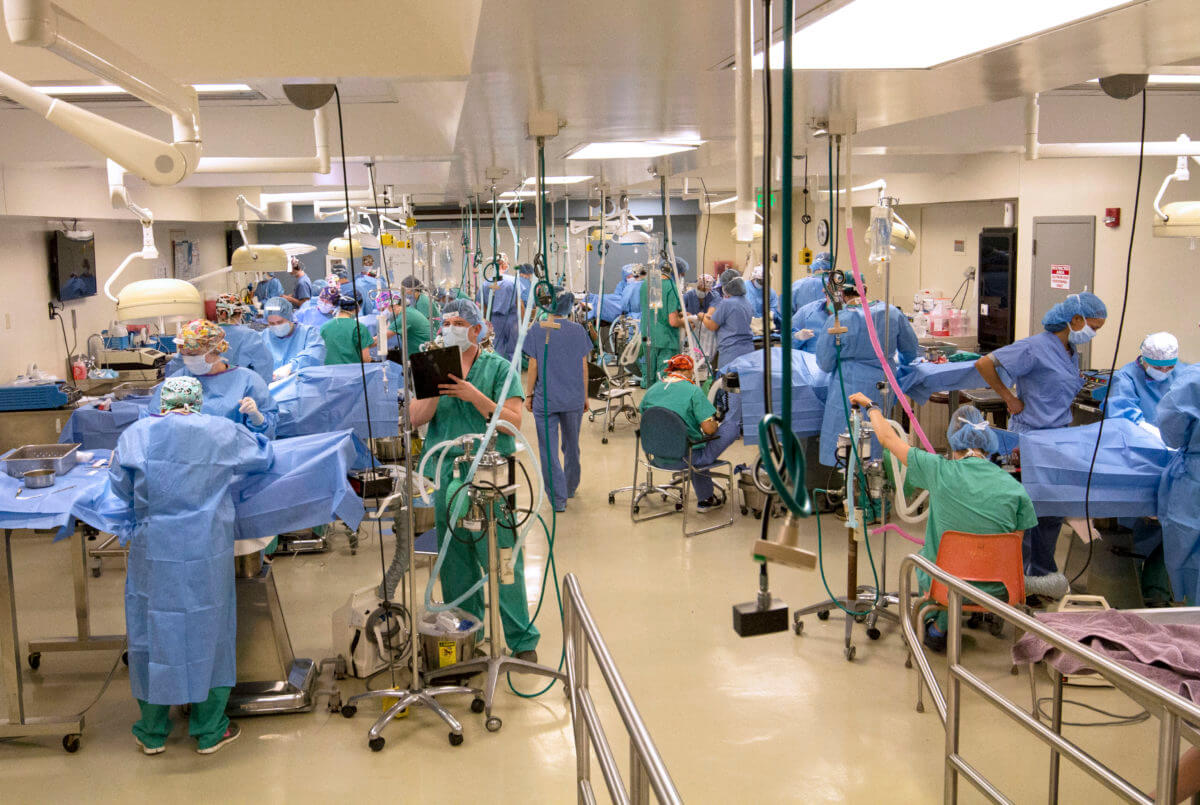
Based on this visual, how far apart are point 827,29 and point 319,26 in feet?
4.45

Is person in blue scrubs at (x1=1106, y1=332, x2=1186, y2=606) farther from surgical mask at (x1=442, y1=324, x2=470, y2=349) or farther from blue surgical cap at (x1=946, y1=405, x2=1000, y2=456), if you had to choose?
surgical mask at (x1=442, y1=324, x2=470, y2=349)

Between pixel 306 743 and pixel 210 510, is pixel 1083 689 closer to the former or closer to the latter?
pixel 306 743

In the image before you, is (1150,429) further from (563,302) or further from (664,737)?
(563,302)

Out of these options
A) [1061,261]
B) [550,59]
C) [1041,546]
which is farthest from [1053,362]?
[550,59]

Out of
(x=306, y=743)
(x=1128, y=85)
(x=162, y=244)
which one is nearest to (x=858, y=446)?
(x=1128, y=85)

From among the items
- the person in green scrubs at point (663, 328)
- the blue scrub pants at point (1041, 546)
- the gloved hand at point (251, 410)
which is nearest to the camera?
the blue scrub pants at point (1041, 546)

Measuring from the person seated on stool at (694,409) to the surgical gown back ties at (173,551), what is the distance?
2.96m

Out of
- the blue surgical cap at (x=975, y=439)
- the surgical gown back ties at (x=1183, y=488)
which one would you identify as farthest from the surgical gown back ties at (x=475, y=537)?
the surgical gown back ties at (x=1183, y=488)

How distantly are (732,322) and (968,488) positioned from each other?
5.16 metres

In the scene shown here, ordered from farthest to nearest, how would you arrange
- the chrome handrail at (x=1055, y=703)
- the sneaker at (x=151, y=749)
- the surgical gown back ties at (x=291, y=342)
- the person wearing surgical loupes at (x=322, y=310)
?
the person wearing surgical loupes at (x=322, y=310)
the surgical gown back ties at (x=291, y=342)
the sneaker at (x=151, y=749)
the chrome handrail at (x=1055, y=703)

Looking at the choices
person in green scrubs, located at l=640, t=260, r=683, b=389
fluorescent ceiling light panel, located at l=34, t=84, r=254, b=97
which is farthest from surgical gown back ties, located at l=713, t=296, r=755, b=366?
fluorescent ceiling light panel, located at l=34, t=84, r=254, b=97

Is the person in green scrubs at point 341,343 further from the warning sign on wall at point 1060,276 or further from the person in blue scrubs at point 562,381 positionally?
the warning sign on wall at point 1060,276

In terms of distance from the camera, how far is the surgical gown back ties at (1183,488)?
13.2 ft

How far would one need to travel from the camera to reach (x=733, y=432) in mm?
6434
